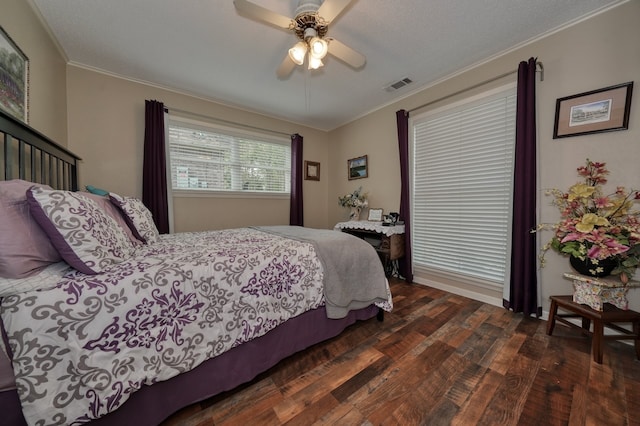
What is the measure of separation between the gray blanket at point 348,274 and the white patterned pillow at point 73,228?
3.69ft

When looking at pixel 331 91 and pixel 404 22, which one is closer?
pixel 404 22

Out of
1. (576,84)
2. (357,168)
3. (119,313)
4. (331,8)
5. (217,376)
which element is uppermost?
(331,8)

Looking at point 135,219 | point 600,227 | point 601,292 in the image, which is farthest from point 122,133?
point 601,292

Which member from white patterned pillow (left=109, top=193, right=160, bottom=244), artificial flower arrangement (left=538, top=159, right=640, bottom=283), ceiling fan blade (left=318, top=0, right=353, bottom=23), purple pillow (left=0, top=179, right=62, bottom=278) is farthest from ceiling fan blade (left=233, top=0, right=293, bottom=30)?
artificial flower arrangement (left=538, top=159, right=640, bottom=283)

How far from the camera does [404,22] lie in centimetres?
181

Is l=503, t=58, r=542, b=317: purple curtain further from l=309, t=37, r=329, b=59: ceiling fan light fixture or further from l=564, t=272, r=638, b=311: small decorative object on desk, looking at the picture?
l=309, t=37, r=329, b=59: ceiling fan light fixture

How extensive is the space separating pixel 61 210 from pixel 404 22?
8.25ft

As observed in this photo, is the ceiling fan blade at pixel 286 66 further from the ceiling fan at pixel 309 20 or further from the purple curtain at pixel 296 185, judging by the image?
the purple curtain at pixel 296 185

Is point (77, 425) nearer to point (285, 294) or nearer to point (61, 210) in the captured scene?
point (61, 210)

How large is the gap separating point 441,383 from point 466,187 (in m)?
1.97

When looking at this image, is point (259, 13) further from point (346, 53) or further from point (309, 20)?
point (346, 53)

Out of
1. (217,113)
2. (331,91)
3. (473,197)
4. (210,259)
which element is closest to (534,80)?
(473,197)

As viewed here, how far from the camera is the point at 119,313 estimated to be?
0.87 m

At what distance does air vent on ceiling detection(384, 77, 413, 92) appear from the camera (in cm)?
266
